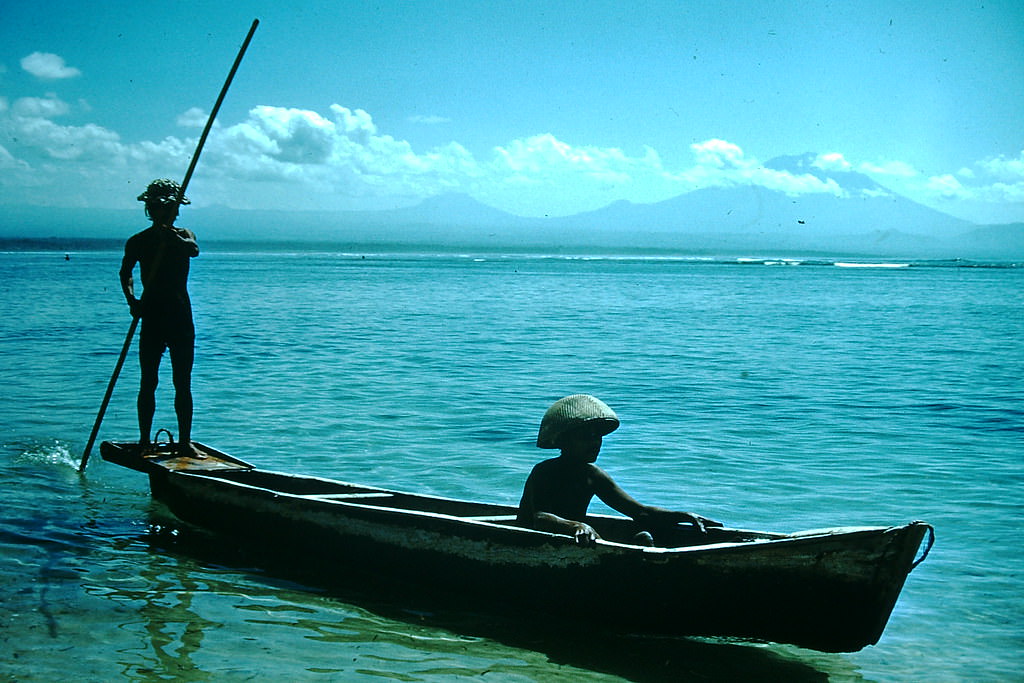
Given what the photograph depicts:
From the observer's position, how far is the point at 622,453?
1150cm

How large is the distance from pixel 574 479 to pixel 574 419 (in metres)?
0.44

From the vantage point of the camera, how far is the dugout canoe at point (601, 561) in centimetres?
475

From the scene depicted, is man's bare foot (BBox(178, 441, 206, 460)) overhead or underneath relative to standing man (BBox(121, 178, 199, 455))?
underneath

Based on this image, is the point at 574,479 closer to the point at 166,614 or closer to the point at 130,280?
the point at 166,614

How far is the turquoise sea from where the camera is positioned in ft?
17.8

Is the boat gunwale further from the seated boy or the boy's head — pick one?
the boy's head

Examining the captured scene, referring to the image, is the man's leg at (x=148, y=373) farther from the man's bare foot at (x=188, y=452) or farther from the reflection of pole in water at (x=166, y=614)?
the reflection of pole in water at (x=166, y=614)

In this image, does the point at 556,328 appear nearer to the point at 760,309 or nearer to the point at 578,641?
the point at 760,309

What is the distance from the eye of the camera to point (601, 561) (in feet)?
17.4

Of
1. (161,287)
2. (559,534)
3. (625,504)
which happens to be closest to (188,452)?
(161,287)

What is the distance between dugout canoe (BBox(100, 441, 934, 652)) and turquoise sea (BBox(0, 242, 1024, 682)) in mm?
239

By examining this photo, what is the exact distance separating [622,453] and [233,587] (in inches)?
237

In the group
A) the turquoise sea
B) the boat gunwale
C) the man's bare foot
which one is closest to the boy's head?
the boat gunwale

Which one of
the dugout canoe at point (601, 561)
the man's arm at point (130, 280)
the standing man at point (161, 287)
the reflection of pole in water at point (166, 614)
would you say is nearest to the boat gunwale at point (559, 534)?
the dugout canoe at point (601, 561)
